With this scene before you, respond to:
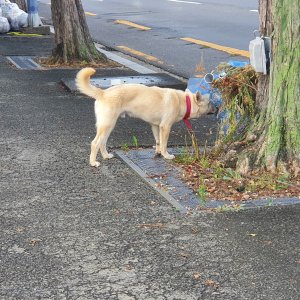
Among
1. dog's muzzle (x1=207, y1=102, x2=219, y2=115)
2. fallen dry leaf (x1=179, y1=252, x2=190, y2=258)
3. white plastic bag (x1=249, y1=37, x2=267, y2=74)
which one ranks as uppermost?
white plastic bag (x1=249, y1=37, x2=267, y2=74)

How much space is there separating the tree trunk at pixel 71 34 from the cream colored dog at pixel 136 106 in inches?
219

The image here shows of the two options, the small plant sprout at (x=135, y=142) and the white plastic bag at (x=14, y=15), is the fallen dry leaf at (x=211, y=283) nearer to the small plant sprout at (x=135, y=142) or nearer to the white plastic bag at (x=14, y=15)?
the small plant sprout at (x=135, y=142)

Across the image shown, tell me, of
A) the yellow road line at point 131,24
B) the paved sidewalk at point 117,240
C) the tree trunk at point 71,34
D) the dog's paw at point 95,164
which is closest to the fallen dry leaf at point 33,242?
the paved sidewalk at point 117,240

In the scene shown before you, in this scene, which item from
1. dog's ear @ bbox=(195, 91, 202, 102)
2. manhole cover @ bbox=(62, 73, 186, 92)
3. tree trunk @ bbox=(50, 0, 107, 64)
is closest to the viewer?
dog's ear @ bbox=(195, 91, 202, 102)

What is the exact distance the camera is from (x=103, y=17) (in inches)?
896

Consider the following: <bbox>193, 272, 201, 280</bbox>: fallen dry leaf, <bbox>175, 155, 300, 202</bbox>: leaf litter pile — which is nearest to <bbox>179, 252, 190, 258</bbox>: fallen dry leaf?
<bbox>193, 272, 201, 280</bbox>: fallen dry leaf

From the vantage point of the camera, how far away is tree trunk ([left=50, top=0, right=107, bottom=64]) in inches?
488

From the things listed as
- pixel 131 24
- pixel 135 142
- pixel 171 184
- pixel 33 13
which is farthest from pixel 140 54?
pixel 171 184

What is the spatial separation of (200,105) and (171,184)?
1121 millimetres

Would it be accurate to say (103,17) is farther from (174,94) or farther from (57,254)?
(57,254)

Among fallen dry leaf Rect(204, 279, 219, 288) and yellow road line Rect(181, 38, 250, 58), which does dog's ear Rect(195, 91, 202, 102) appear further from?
yellow road line Rect(181, 38, 250, 58)

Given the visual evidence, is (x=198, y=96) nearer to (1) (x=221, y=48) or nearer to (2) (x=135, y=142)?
(2) (x=135, y=142)

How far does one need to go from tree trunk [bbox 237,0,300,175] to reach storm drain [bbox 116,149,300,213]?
0.48 metres

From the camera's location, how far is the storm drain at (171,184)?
581 cm
